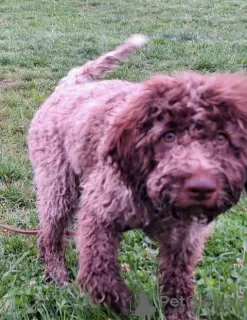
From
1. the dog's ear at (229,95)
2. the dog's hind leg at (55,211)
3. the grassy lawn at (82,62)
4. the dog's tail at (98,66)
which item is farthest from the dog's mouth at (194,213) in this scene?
the dog's tail at (98,66)

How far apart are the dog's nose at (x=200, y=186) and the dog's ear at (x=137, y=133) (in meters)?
0.32

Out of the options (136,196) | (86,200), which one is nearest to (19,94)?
(86,200)

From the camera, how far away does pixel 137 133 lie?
284 cm

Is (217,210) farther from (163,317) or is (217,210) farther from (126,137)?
(163,317)

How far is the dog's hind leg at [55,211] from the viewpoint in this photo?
4.29 m

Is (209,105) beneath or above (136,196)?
above

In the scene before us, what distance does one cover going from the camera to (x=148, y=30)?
13.9m

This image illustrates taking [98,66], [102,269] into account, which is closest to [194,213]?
[102,269]

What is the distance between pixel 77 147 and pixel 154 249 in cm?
105

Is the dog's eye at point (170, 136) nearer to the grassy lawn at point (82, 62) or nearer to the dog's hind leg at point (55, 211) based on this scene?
the grassy lawn at point (82, 62)

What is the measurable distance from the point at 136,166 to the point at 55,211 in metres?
1.59

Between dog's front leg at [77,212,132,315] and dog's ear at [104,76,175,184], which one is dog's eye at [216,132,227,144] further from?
dog's front leg at [77,212,132,315]

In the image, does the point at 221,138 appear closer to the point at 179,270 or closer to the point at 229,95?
the point at 229,95

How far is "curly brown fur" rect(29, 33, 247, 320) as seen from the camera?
2693mm
